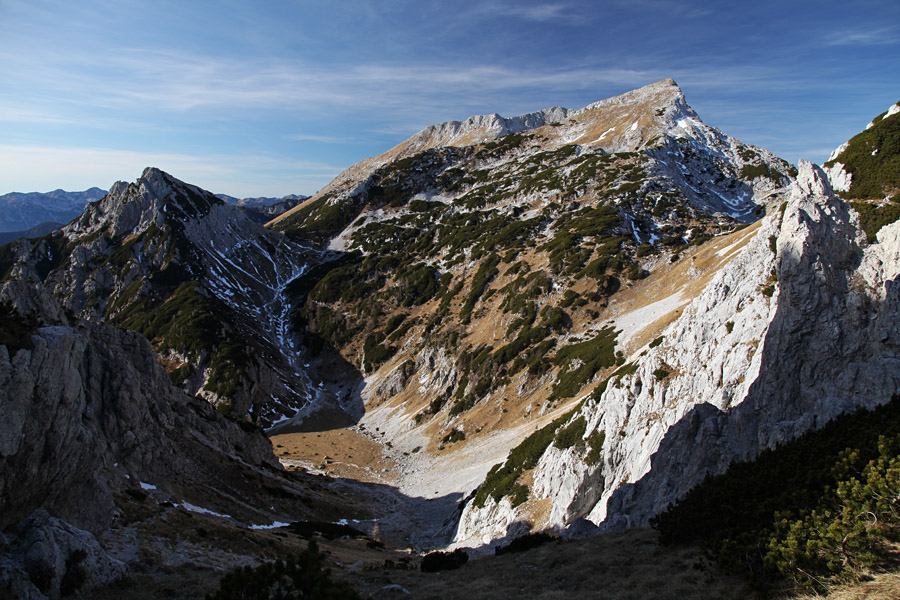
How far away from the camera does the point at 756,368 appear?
22688 mm

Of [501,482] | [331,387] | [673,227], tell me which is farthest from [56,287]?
[673,227]

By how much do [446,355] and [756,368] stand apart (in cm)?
5683

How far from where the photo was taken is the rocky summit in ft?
62.0

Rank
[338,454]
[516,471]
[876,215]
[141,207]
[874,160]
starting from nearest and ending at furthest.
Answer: [876,215]
[874,160]
[516,471]
[338,454]
[141,207]

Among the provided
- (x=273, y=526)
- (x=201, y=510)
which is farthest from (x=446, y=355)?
(x=201, y=510)

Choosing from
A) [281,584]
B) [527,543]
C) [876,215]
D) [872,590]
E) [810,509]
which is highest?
[876,215]

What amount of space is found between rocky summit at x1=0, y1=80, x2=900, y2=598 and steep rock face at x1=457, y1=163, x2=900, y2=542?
12 centimetres

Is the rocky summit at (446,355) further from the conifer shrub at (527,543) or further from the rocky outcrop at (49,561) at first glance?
the conifer shrub at (527,543)

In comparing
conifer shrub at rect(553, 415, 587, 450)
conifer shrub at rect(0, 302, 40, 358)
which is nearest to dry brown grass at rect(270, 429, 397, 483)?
conifer shrub at rect(553, 415, 587, 450)

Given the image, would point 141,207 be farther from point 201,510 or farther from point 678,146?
point 678,146

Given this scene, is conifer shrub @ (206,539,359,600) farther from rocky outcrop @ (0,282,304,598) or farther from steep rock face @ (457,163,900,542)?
steep rock face @ (457,163,900,542)

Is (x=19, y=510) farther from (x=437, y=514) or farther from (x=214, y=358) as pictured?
(x=214, y=358)

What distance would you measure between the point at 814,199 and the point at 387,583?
28313mm

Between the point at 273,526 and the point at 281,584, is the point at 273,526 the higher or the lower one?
the lower one
